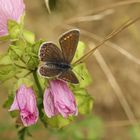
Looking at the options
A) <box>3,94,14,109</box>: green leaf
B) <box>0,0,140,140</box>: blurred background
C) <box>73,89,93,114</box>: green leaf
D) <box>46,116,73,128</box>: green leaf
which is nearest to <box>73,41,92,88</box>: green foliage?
<box>73,89,93,114</box>: green leaf

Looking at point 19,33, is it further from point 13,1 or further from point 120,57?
point 120,57

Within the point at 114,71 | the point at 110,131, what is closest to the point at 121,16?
the point at 114,71

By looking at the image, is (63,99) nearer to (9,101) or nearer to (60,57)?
(60,57)

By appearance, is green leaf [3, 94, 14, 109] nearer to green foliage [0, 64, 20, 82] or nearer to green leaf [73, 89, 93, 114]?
green foliage [0, 64, 20, 82]

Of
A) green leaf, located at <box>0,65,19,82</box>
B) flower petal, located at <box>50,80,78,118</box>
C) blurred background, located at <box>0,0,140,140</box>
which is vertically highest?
blurred background, located at <box>0,0,140,140</box>

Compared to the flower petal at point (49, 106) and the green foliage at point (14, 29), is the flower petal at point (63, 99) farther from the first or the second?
the green foliage at point (14, 29)

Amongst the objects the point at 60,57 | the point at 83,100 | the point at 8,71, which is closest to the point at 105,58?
the point at 83,100

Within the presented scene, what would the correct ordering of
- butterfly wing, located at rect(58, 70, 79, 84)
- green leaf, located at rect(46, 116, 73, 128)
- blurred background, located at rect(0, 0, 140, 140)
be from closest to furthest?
butterfly wing, located at rect(58, 70, 79, 84) < green leaf, located at rect(46, 116, 73, 128) < blurred background, located at rect(0, 0, 140, 140)
